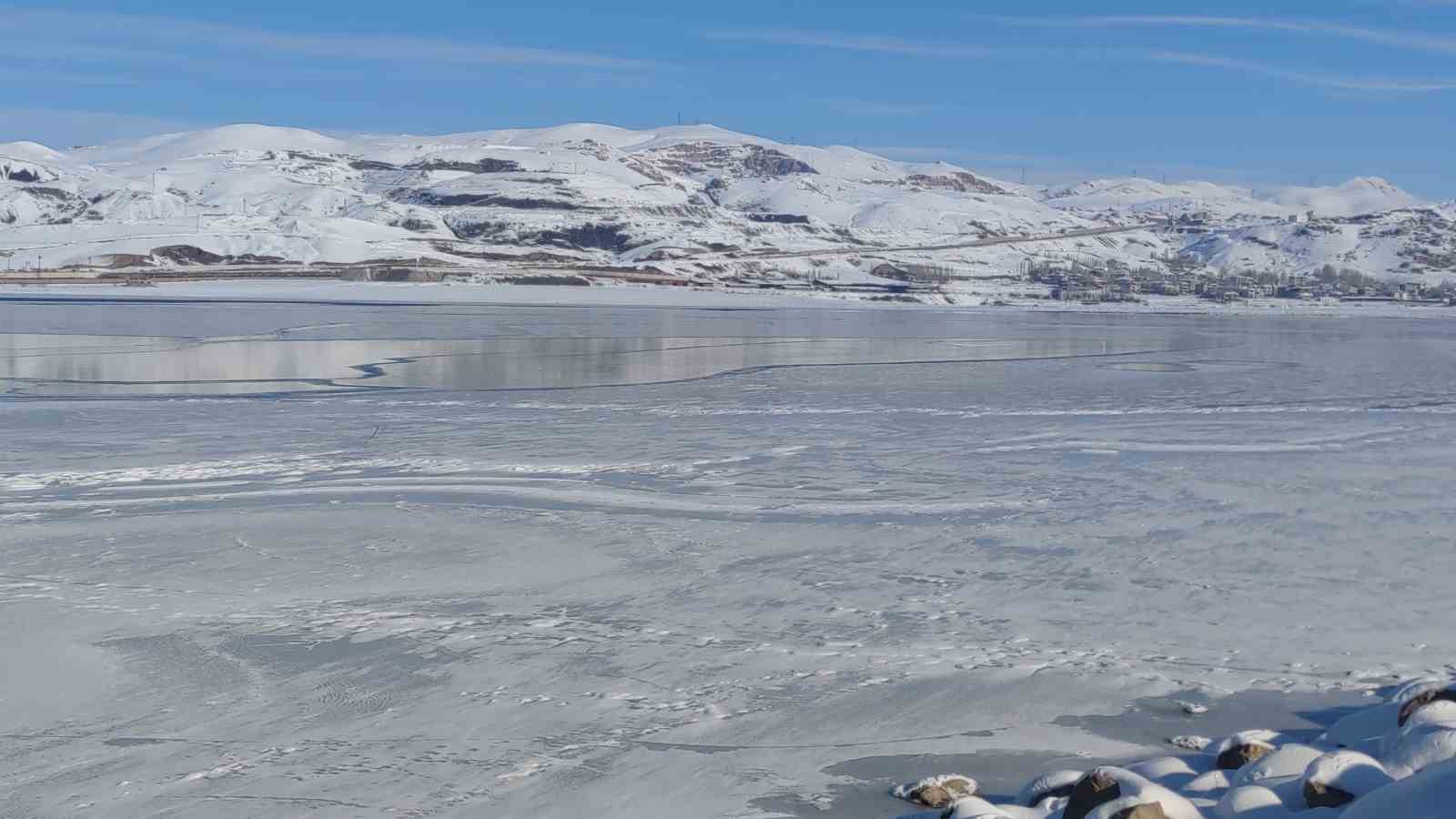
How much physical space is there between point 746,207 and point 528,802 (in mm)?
163531

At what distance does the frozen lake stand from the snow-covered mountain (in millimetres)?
79968

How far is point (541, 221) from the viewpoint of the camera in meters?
132

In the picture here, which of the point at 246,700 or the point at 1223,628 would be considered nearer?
the point at 246,700

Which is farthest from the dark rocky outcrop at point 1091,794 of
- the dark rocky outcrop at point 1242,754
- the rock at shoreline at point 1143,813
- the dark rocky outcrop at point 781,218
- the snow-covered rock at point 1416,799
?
the dark rocky outcrop at point 781,218

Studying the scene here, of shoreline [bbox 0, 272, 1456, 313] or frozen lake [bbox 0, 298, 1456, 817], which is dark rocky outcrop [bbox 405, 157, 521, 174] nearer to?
shoreline [bbox 0, 272, 1456, 313]

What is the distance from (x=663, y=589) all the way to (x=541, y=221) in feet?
416

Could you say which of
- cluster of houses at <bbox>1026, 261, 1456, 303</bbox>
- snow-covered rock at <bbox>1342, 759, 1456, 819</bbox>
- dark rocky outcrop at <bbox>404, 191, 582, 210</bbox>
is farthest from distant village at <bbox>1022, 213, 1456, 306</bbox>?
snow-covered rock at <bbox>1342, 759, 1456, 819</bbox>

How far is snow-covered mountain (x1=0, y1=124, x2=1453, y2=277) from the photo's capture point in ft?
347

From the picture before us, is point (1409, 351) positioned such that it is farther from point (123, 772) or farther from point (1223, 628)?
point (123, 772)

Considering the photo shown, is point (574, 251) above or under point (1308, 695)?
above

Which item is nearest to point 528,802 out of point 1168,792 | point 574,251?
point 1168,792

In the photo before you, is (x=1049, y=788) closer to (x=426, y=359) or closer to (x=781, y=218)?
→ (x=426, y=359)

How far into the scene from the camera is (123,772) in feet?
16.1

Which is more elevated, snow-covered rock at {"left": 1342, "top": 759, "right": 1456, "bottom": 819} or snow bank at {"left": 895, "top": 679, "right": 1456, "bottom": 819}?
snow-covered rock at {"left": 1342, "top": 759, "right": 1456, "bottom": 819}
